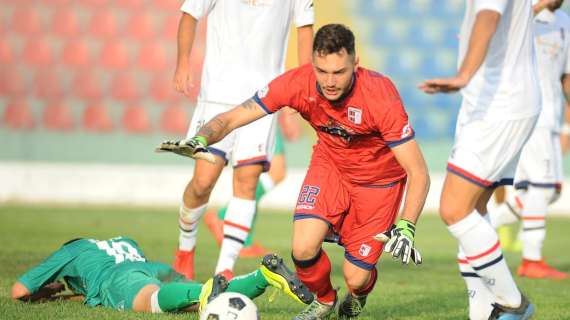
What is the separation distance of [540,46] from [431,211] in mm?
8282

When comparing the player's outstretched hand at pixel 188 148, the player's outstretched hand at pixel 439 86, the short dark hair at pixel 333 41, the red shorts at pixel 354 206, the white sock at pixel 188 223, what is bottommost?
the white sock at pixel 188 223

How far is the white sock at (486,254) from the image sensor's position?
5.47 metres

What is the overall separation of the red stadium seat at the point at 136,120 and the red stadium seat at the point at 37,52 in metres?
1.68

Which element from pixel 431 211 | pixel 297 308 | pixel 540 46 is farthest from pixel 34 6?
pixel 297 308

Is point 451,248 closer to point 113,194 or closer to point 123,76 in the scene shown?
point 113,194

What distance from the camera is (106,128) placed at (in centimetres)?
1727

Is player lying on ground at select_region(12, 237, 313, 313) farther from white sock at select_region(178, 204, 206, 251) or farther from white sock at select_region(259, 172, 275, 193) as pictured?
white sock at select_region(259, 172, 275, 193)

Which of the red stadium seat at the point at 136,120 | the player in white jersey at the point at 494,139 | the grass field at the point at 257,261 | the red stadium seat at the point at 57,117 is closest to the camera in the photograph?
the player in white jersey at the point at 494,139

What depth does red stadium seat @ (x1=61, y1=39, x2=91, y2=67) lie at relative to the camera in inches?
698

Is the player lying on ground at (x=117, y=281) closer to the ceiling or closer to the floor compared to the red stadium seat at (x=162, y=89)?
closer to the ceiling

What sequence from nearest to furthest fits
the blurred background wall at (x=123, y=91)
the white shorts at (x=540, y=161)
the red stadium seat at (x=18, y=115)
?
1. the white shorts at (x=540, y=161)
2. the blurred background wall at (x=123, y=91)
3. the red stadium seat at (x=18, y=115)


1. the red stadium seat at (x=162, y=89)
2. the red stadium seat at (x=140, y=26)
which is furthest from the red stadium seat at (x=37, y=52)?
the red stadium seat at (x=162, y=89)

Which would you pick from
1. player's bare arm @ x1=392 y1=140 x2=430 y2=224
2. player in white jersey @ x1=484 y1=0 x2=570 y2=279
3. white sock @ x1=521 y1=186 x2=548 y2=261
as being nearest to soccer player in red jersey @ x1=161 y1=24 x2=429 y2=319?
player's bare arm @ x1=392 y1=140 x2=430 y2=224

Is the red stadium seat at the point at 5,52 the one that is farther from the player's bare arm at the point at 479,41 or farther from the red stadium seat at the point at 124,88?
the player's bare arm at the point at 479,41
